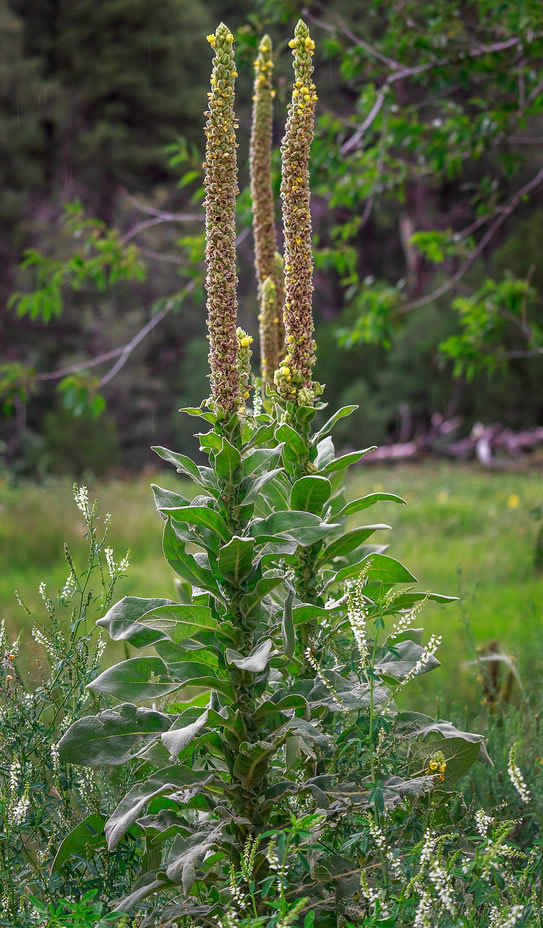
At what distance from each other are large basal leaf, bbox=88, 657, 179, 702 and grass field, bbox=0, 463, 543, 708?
2094 millimetres

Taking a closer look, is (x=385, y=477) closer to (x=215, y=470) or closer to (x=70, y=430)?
(x=70, y=430)

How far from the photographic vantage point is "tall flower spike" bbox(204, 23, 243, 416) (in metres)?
1.69

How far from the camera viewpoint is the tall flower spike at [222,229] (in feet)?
5.56

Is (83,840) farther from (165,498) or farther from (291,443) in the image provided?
(291,443)

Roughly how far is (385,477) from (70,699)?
10.4 meters

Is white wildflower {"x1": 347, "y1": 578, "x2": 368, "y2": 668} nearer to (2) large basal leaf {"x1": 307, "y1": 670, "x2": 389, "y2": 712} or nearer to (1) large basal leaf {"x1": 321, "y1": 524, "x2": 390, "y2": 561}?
(2) large basal leaf {"x1": 307, "y1": 670, "x2": 389, "y2": 712}

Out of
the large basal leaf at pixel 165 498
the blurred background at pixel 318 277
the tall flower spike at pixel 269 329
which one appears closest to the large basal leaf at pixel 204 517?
the large basal leaf at pixel 165 498

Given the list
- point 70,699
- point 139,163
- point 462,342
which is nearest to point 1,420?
point 139,163

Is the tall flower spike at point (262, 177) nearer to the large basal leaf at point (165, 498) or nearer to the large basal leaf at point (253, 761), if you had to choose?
the large basal leaf at point (165, 498)

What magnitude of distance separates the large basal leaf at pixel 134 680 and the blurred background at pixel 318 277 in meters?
2.79

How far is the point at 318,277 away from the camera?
21578 mm

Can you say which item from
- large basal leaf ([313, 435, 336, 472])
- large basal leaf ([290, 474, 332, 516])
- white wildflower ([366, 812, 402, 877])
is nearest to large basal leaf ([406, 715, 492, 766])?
white wildflower ([366, 812, 402, 877])

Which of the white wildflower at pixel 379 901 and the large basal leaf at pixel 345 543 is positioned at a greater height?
the large basal leaf at pixel 345 543

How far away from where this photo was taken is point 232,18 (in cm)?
1900
